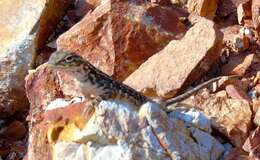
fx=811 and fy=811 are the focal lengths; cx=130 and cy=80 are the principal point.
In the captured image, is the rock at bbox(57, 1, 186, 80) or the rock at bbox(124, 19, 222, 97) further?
the rock at bbox(57, 1, 186, 80)

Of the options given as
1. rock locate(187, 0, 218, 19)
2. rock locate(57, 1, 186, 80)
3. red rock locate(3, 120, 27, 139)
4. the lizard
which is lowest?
red rock locate(3, 120, 27, 139)

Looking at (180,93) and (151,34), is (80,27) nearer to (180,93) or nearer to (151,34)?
(151,34)

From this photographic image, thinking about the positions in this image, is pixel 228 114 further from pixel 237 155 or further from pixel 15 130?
pixel 15 130

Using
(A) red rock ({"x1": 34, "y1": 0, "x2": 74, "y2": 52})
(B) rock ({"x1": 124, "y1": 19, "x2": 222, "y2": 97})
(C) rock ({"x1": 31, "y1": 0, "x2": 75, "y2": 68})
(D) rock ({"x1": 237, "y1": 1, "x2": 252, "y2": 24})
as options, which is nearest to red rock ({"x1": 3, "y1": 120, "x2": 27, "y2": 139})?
(C) rock ({"x1": 31, "y1": 0, "x2": 75, "y2": 68})

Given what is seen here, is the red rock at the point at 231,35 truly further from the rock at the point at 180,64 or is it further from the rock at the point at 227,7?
the rock at the point at 180,64

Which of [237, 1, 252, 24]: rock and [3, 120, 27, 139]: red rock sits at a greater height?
[237, 1, 252, 24]: rock

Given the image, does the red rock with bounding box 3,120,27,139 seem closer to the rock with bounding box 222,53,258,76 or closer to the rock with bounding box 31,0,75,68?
the rock with bounding box 31,0,75,68

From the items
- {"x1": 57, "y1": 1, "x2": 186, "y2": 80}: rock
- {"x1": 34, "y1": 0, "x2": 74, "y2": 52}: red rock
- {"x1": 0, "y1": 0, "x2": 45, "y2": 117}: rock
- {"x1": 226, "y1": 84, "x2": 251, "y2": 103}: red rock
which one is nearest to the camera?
{"x1": 226, "y1": 84, "x2": 251, "y2": 103}: red rock

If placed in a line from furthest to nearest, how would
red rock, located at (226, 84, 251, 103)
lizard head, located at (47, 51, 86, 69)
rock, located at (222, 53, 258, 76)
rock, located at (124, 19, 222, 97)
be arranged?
rock, located at (222, 53, 258, 76) → rock, located at (124, 19, 222, 97) → red rock, located at (226, 84, 251, 103) → lizard head, located at (47, 51, 86, 69)
